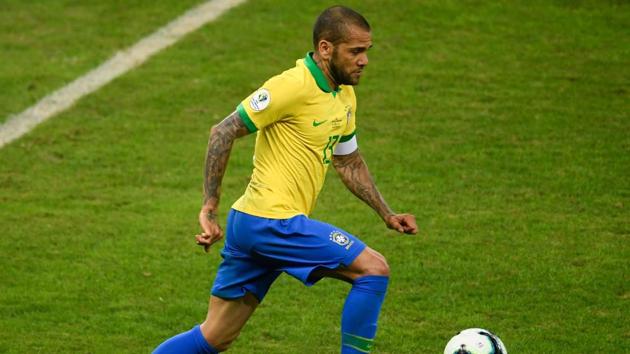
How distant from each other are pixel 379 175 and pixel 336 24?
5.22m

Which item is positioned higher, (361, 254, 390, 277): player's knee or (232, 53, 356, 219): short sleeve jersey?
(232, 53, 356, 219): short sleeve jersey

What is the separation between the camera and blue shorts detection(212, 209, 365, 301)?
6.60 metres

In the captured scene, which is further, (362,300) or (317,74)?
(317,74)

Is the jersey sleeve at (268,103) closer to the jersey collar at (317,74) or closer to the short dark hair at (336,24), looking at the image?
the jersey collar at (317,74)

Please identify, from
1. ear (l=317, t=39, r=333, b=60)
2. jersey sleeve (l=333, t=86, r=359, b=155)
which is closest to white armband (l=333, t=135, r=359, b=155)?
jersey sleeve (l=333, t=86, r=359, b=155)

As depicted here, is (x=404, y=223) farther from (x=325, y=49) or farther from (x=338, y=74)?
(x=325, y=49)

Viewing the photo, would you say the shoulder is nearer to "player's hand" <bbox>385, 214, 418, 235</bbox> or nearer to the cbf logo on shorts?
the cbf logo on shorts

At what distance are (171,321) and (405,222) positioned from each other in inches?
92.6

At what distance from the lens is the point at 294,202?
22.3 feet

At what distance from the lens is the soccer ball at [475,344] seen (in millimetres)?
6832

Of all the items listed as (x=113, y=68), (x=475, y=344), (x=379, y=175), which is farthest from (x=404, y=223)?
(x=113, y=68)

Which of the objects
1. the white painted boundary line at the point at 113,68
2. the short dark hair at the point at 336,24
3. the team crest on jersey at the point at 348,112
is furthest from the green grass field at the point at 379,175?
the short dark hair at the point at 336,24

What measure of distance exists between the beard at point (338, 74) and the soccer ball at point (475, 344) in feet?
4.91

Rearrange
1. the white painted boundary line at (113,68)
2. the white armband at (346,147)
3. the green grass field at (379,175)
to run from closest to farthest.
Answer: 1. the white armband at (346,147)
2. the green grass field at (379,175)
3. the white painted boundary line at (113,68)
